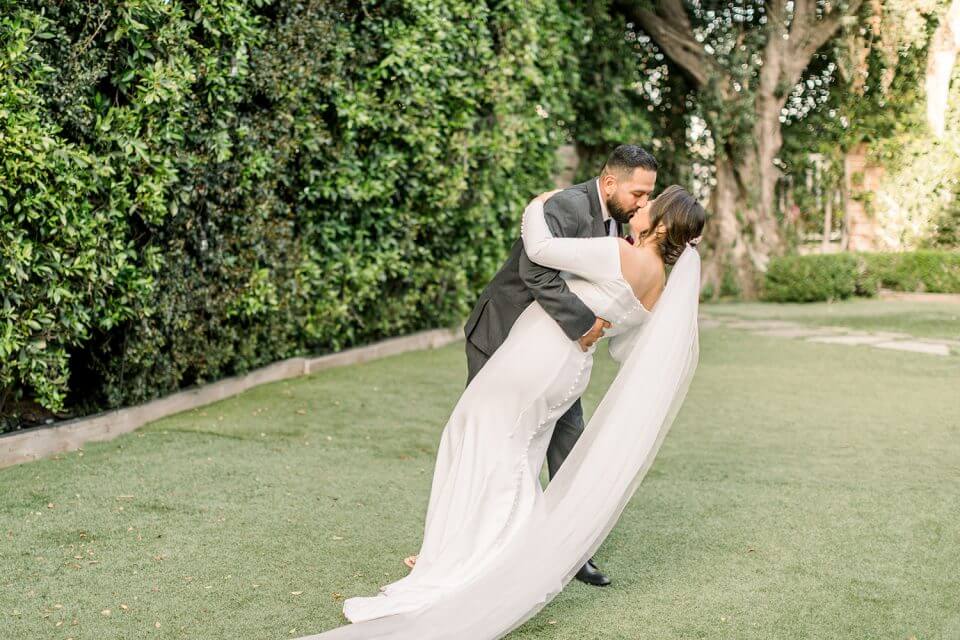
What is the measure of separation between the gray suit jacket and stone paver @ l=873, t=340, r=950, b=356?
8.17 metres

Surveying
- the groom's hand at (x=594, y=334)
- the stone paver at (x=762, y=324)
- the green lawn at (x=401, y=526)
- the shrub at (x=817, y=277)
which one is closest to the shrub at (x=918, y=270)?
the shrub at (x=817, y=277)

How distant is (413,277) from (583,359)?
6596 millimetres

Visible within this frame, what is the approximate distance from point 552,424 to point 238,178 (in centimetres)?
418

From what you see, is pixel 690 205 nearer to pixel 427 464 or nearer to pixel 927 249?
pixel 427 464

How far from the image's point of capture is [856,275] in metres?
17.7

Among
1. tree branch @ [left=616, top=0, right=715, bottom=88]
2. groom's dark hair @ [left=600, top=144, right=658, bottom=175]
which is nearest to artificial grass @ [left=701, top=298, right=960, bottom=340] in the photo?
tree branch @ [left=616, top=0, right=715, bottom=88]

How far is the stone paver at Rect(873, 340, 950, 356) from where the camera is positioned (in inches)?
448

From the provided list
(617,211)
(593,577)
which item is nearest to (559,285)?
(617,211)

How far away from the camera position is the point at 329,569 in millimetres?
4457

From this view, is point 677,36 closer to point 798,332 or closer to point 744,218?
point 744,218

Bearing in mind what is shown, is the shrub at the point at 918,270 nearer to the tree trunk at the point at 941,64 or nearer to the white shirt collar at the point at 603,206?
the tree trunk at the point at 941,64

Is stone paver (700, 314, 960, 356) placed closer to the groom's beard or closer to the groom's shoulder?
the groom's beard

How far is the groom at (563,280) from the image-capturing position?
13.1 feet

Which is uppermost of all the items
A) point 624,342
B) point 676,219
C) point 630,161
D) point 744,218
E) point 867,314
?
point 630,161
